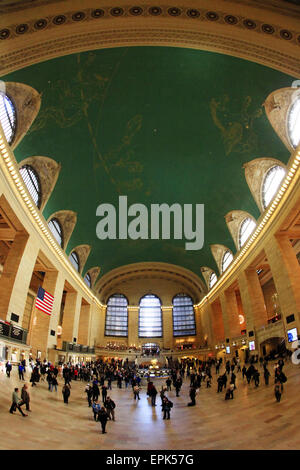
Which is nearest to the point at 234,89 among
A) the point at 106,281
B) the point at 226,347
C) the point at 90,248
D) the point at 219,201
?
the point at 219,201

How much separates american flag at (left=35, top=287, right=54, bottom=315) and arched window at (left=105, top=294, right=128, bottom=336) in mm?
19401

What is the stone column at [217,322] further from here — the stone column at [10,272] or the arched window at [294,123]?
the stone column at [10,272]

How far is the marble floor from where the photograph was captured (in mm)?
5426

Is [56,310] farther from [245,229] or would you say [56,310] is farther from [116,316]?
[116,316]

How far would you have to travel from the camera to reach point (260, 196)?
17.0 meters

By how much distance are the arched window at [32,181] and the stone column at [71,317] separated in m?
11.4

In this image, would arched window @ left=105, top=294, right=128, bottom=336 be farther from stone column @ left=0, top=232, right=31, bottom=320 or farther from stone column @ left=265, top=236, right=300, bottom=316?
stone column @ left=265, top=236, right=300, bottom=316

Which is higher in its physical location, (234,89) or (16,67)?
(234,89)

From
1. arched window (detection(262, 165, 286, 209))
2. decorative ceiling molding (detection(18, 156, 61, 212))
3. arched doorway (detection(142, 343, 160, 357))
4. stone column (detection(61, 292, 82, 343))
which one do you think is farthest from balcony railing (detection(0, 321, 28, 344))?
arched doorway (detection(142, 343, 160, 357))

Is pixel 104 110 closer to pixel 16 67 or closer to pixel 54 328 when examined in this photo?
pixel 16 67

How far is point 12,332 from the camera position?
507 inches

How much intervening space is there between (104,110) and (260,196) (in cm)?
1022

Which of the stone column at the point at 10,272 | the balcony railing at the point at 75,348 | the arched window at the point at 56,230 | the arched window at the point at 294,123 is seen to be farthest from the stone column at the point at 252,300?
the stone column at the point at 10,272

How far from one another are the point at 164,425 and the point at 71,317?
18.6m
